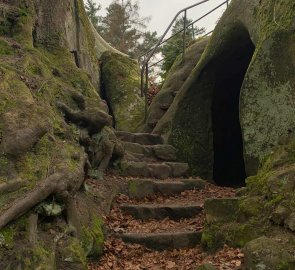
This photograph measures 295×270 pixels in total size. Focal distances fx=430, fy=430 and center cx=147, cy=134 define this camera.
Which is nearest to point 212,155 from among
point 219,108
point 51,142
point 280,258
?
point 219,108

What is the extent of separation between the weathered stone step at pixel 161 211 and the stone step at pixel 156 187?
63cm

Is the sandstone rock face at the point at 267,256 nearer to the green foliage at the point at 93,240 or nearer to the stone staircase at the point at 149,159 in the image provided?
the green foliage at the point at 93,240

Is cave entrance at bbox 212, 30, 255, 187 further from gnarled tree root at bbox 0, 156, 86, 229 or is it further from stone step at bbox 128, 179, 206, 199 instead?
gnarled tree root at bbox 0, 156, 86, 229

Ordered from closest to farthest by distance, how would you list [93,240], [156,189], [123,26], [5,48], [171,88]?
1. [93,240]
2. [5,48]
3. [156,189]
4. [171,88]
5. [123,26]

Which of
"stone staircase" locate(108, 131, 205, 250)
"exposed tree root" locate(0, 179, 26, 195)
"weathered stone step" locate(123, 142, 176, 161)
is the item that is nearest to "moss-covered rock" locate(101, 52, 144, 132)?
"weathered stone step" locate(123, 142, 176, 161)

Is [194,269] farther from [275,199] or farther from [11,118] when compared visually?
[11,118]

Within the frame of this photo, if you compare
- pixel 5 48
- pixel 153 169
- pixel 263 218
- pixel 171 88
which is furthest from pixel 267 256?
pixel 171 88

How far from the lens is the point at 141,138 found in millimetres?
10586

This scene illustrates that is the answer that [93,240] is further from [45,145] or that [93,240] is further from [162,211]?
[162,211]

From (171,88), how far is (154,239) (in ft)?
22.6

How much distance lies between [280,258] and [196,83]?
22.6 feet

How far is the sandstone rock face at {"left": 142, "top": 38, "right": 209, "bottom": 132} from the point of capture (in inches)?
468

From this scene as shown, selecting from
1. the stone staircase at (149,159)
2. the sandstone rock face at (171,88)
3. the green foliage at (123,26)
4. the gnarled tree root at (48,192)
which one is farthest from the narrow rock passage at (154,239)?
the green foliage at (123,26)

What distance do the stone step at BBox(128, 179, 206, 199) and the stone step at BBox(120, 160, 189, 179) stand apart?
19.3 inches
